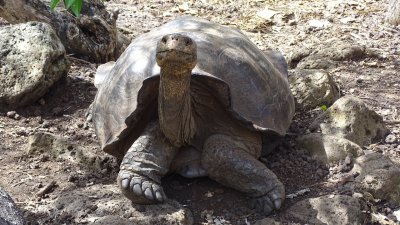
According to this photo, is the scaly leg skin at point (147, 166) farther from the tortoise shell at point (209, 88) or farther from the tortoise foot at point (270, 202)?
the tortoise foot at point (270, 202)

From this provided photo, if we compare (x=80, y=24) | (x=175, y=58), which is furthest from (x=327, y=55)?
(x=175, y=58)

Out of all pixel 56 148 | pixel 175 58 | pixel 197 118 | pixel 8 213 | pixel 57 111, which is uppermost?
pixel 175 58

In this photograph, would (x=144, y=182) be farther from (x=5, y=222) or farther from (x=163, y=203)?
(x=5, y=222)

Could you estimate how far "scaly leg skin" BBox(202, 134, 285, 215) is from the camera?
280cm

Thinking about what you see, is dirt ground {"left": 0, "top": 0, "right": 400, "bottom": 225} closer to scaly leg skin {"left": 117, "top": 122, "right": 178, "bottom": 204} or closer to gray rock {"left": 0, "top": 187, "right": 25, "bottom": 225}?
scaly leg skin {"left": 117, "top": 122, "right": 178, "bottom": 204}

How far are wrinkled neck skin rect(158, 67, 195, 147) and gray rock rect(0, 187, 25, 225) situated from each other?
0.84 metres

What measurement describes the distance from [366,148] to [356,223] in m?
0.87

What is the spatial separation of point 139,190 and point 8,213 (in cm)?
74

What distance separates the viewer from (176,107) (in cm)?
272

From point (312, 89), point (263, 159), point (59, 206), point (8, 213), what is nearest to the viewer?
point (8, 213)

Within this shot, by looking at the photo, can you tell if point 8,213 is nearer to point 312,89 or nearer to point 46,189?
point 46,189

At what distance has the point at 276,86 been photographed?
10.7ft

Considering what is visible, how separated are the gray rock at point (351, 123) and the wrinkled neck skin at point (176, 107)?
3.07 feet

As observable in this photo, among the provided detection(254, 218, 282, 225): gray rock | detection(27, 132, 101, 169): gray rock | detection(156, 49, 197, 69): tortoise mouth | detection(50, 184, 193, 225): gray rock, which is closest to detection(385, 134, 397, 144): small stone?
detection(254, 218, 282, 225): gray rock
